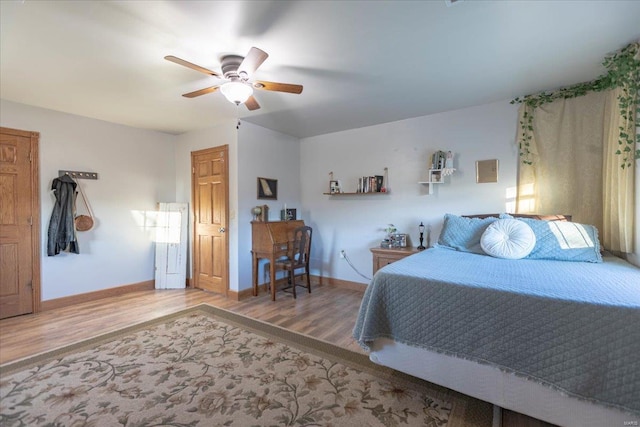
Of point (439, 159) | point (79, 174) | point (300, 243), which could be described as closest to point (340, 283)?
point (300, 243)

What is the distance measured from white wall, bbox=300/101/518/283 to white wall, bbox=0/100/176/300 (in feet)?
7.86

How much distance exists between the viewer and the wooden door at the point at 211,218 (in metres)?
3.77

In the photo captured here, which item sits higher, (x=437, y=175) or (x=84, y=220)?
(x=437, y=175)

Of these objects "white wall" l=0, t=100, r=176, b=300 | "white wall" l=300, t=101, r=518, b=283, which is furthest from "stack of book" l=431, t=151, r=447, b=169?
"white wall" l=0, t=100, r=176, b=300

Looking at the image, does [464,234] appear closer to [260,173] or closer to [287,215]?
[287,215]

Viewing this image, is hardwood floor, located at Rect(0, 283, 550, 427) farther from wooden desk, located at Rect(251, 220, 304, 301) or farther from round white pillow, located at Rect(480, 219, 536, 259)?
round white pillow, located at Rect(480, 219, 536, 259)

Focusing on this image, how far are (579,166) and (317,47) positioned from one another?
109 inches

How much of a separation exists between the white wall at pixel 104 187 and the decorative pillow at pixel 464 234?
13.4 ft

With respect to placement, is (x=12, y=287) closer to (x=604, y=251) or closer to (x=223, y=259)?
(x=223, y=259)

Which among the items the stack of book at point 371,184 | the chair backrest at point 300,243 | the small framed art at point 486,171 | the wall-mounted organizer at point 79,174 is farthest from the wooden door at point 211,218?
the small framed art at point 486,171

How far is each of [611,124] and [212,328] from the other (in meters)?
4.06

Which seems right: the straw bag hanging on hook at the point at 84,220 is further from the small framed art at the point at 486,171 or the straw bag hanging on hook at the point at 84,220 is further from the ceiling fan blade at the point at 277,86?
the small framed art at the point at 486,171

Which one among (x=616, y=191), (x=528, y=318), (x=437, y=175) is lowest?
(x=528, y=318)

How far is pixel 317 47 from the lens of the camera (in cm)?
199
